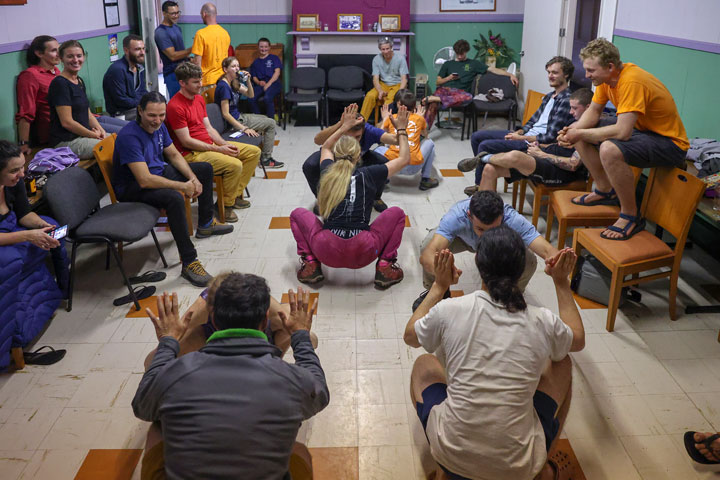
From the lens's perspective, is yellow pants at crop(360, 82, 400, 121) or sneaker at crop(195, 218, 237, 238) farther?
yellow pants at crop(360, 82, 400, 121)

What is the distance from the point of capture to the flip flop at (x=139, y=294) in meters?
3.70

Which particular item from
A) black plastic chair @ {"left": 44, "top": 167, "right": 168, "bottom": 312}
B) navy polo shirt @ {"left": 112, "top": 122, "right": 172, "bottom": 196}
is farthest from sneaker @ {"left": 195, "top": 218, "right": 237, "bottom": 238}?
black plastic chair @ {"left": 44, "top": 167, "right": 168, "bottom": 312}

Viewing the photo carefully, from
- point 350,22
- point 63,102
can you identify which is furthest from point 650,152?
point 350,22

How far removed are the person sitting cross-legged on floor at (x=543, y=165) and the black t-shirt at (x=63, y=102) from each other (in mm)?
3144

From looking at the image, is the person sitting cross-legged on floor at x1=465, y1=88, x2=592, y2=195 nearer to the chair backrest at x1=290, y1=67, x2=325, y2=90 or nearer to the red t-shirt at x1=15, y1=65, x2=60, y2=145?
the red t-shirt at x1=15, y1=65, x2=60, y2=145

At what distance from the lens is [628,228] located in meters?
3.59

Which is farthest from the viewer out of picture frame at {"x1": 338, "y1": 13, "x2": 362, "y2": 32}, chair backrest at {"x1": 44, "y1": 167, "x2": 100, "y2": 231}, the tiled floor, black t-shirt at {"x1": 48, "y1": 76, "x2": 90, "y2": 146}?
picture frame at {"x1": 338, "y1": 13, "x2": 362, "y2": 32}

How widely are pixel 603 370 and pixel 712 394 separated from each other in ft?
1.56

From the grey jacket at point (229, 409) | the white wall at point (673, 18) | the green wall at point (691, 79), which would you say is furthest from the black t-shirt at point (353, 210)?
the white wall at point (673, 18)

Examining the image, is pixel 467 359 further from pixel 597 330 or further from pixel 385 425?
pixel 597 330

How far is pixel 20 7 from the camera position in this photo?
530cm

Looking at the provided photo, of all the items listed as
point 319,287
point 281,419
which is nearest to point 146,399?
point 281,419

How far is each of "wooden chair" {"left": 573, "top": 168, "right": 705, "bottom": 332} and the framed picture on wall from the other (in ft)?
20.2

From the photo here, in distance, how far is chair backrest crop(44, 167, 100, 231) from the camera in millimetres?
3502
